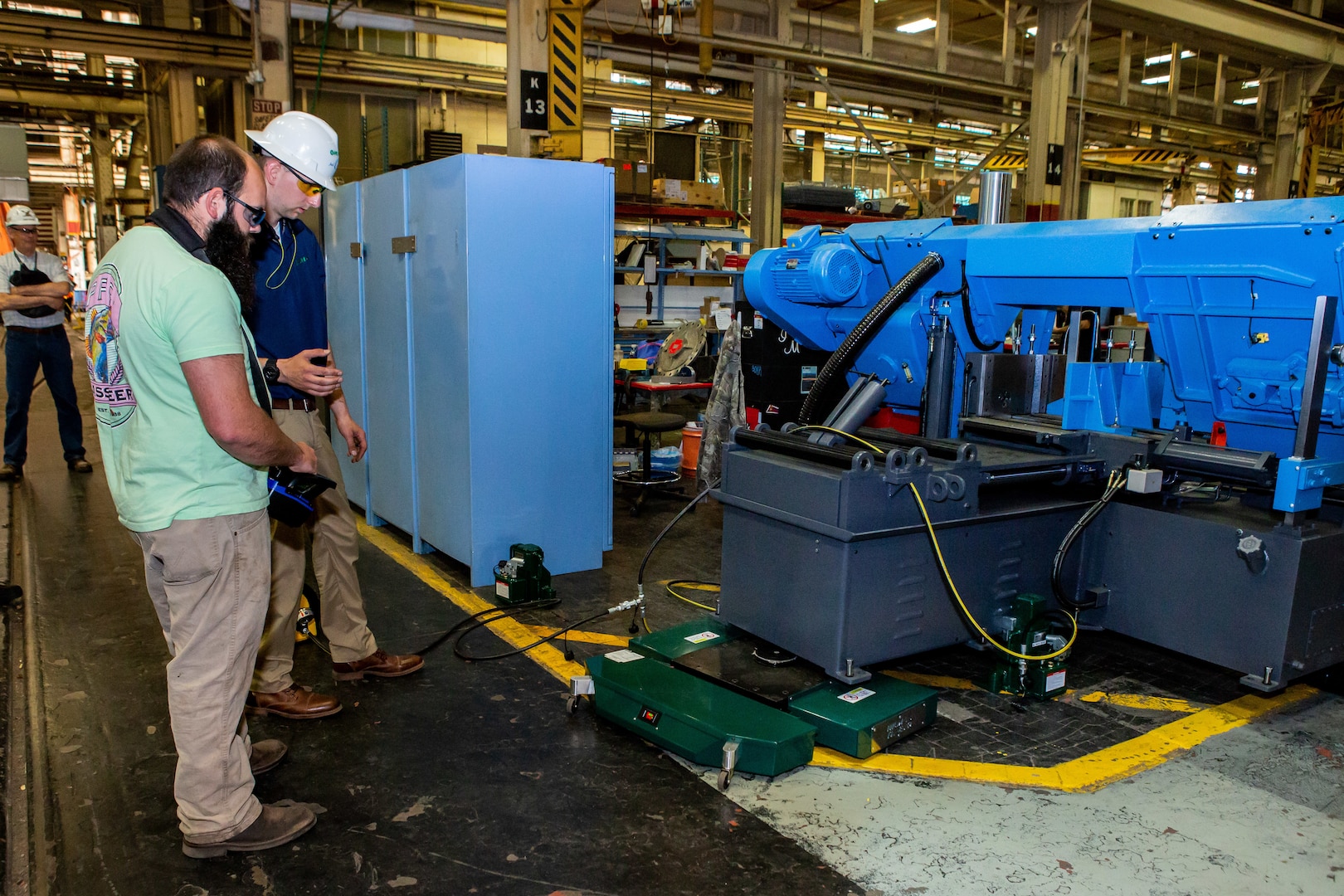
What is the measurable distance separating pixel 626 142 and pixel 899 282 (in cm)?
1159

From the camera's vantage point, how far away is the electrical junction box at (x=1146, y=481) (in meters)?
2.96

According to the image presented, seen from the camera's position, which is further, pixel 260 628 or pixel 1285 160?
pixel 1285 160

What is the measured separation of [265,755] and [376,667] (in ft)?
2.04

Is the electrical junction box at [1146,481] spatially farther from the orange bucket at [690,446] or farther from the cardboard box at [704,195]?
the cardboard box at [704,195]

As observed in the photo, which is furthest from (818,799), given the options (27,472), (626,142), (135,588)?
(626,142)

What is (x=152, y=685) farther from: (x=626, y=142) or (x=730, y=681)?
(x=626, y=142)

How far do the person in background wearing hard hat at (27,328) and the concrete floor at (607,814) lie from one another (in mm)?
3736

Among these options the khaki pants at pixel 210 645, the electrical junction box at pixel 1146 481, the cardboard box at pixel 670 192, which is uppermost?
the cardboard box at pixel 670 192

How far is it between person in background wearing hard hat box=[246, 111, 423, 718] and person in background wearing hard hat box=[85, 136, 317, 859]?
1.91 feet

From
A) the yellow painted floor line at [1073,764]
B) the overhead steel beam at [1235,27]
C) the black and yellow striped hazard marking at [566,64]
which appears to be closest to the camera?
the yellow painted floor line at [1073,764]

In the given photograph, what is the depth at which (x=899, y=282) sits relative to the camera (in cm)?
337

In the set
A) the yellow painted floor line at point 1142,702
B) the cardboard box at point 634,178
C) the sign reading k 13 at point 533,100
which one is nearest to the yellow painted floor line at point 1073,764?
the yellow painted floor line at point 1142,702

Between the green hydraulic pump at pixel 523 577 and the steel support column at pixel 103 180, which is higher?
the steel support column at pixel 103 180

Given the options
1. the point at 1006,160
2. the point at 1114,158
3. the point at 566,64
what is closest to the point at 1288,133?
the point at 1006,160
